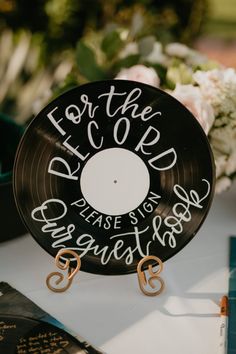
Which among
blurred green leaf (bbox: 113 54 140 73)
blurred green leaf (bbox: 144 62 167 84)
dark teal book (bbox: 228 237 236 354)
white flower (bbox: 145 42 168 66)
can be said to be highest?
white flower (bbox: 145 42 168 66)

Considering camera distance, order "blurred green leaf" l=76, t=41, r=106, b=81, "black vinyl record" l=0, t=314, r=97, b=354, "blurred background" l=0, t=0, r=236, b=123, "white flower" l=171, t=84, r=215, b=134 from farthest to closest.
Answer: "blurred background" l=0, t=0, r=236, b=123 < "blurred green leaf" l=76, t=41, r=106, b=81 < "white flower" l=171, t=84, r=215, b=134 < "black vinyl record" l=0, t=314, r=97, b=354

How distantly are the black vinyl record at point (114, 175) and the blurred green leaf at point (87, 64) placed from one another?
0.40 meters

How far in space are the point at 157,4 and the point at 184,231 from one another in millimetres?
1754

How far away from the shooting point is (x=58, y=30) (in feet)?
7.68

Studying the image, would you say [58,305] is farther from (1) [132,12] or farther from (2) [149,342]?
(1) [132,12]

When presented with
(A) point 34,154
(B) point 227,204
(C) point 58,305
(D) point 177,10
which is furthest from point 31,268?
(D) point 177,10

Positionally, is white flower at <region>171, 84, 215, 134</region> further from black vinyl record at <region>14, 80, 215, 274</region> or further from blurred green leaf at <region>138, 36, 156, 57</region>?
blurred green leaf at <region>138, 36, 156, 57</region>

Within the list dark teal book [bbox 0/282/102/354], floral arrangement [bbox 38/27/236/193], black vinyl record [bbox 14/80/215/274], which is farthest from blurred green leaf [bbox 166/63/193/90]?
dark teal book [bbox 0/282/102/354]

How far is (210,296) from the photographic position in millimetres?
1047

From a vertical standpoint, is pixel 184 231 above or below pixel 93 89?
below

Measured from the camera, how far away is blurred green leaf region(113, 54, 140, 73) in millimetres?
1408

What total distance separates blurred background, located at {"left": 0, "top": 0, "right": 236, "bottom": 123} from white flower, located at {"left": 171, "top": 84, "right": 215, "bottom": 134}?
0.48 metres

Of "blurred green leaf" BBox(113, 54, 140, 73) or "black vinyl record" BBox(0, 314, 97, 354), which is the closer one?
"black vinyl record" BBox(0, 314, 97, 354)

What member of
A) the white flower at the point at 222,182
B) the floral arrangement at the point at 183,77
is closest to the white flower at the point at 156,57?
the floral arrangement at the point at 183,77
